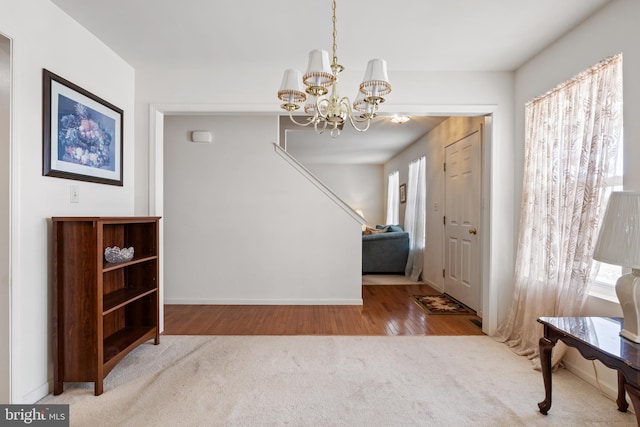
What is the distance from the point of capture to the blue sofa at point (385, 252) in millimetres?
5797

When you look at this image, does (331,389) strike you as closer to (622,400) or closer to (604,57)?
(622,400)

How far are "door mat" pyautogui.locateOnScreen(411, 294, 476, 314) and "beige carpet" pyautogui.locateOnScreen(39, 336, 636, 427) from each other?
93 centimetres

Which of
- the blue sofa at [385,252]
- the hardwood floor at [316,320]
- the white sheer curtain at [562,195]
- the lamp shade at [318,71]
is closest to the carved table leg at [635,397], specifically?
the white sheer curtain at [562,195]

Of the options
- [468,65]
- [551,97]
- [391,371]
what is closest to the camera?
[391,371]

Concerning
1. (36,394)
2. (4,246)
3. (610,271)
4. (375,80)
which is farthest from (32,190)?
(610,271)

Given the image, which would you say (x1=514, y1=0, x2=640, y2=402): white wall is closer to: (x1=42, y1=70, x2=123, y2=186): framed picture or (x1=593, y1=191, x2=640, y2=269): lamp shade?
(x1=593, y1=191, x2=640, y2=269): lamp shade

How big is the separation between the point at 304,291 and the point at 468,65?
2.98m

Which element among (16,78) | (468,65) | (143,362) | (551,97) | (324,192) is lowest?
(143,362)

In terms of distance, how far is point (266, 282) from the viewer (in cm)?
402

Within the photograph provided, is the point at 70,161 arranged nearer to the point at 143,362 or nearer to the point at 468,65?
the point at 143,362

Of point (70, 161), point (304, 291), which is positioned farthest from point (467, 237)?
point (70, 161)

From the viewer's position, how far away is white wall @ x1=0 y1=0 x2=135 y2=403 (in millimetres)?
1765
